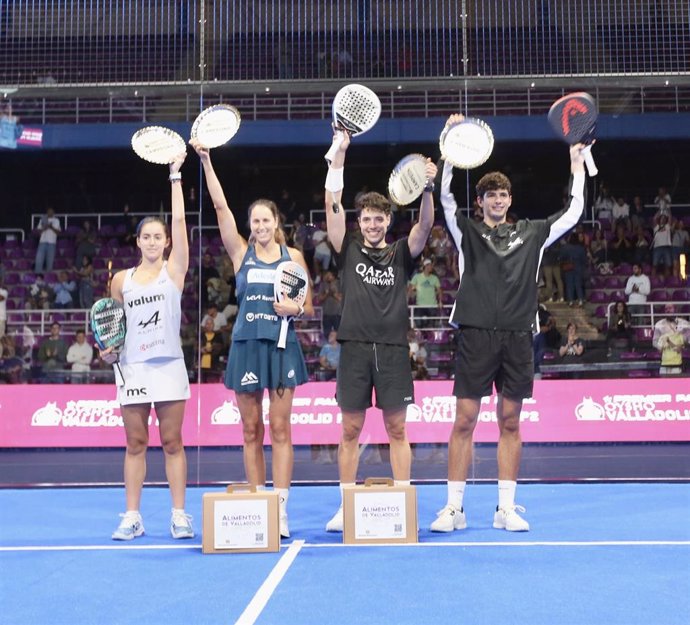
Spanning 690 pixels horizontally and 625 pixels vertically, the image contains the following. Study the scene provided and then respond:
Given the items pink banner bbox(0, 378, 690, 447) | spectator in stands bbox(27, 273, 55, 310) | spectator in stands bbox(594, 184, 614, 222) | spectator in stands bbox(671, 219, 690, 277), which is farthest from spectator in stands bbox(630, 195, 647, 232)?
spectator in stands bbox(27, 273, 55, 310)

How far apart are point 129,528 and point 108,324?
1.09 m

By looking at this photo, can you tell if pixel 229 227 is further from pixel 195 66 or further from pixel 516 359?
pixel 195 66

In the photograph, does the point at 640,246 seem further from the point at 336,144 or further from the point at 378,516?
the point at 378,516

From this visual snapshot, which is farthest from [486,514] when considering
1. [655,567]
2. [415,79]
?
[415,79]

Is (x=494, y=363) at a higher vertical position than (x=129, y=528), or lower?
higher

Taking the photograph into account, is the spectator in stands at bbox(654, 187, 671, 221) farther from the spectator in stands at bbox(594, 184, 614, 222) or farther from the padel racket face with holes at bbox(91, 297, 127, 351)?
the padel racket face with holes at bbox(91, 297, 127, 351)

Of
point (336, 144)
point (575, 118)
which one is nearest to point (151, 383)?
point (336, 144)

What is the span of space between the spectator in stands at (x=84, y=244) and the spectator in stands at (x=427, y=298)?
10.1ft

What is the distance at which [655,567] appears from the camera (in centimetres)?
390

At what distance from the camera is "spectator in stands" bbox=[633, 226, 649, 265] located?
7.73m

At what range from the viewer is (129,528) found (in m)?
4.76

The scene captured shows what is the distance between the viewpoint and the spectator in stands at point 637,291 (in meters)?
7.68

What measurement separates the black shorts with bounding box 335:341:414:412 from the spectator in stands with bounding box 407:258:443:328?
2.90 meters

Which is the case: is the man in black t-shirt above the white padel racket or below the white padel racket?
below
